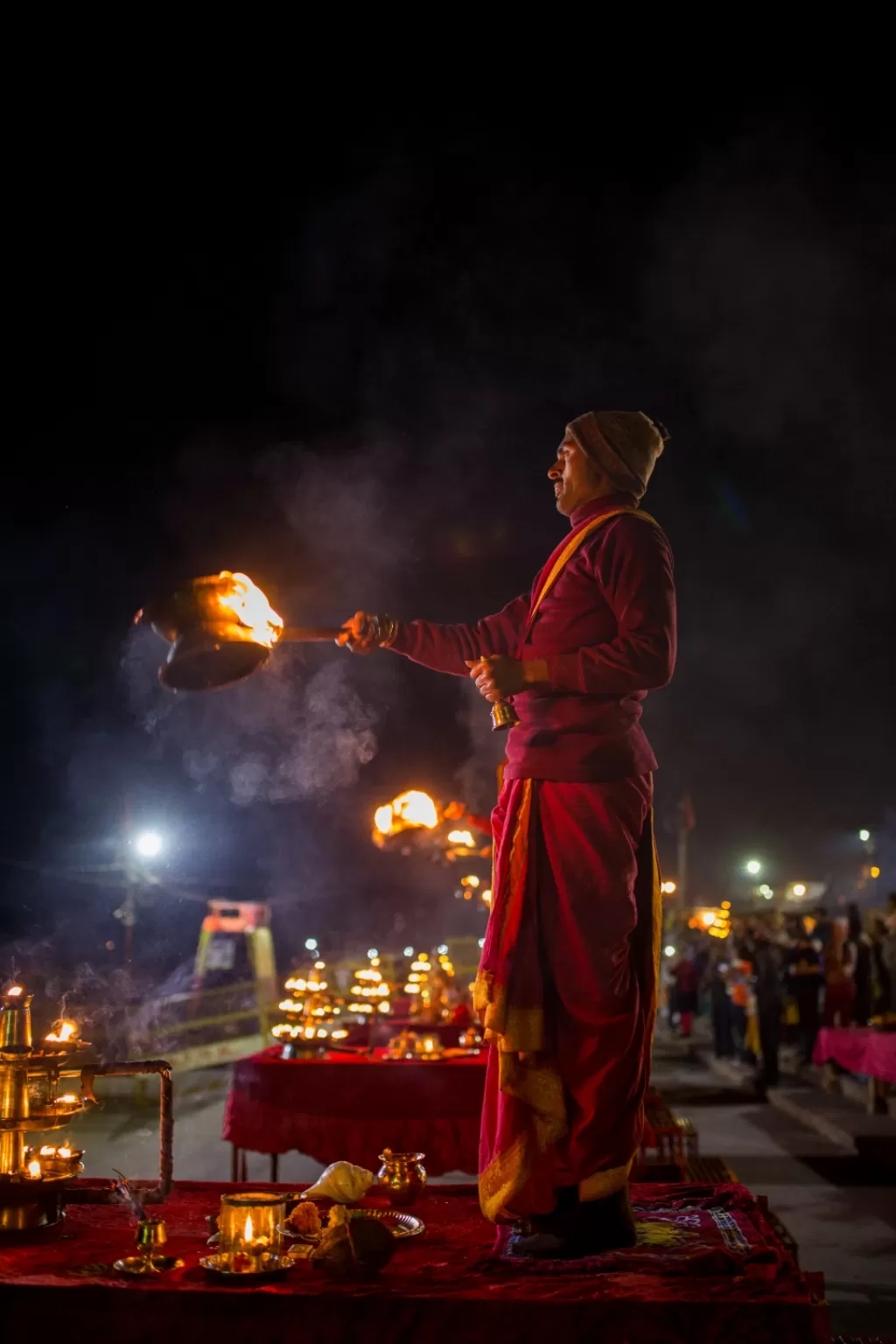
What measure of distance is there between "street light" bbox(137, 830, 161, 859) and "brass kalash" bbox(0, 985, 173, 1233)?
17405mm

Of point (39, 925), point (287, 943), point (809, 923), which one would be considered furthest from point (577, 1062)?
point (287, 943)

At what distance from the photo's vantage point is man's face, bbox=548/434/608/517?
Result: 12.1ft

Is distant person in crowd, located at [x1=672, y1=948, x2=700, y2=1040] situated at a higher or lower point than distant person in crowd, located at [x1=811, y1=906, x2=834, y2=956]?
lower

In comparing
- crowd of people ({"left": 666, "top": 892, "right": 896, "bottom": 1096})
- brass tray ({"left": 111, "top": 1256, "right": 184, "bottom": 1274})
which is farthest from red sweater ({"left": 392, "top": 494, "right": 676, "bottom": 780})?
crowd of people ({"left": 666, "top": 892, "right": 896, "bottom": 1096})

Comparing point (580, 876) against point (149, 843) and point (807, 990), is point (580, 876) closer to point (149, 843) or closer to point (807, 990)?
point (807, 990)

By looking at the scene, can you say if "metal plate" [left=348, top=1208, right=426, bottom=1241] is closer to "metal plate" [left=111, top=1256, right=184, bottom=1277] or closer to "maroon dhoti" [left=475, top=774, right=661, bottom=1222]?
"maroon dhoti" [left=475, top=774, right=661, bottom=1222]

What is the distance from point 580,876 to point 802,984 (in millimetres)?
13226

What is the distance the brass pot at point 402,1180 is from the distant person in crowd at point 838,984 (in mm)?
12229

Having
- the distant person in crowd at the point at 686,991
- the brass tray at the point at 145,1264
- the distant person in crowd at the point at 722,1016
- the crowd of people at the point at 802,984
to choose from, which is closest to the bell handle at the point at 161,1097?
the brass tray at the point at 145,1264

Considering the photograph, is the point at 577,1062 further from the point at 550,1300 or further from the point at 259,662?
the point at 259,662

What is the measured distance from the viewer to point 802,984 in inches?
581

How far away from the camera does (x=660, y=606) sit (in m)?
3.28

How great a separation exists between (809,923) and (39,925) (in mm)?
17995

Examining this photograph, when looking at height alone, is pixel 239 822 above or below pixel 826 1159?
above
